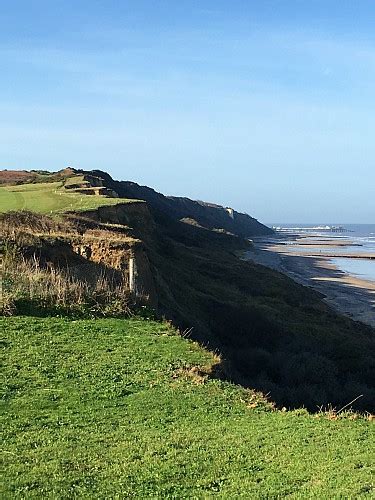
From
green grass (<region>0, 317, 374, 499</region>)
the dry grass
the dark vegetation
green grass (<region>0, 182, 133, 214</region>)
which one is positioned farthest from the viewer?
green grass (<region>0, 182, 133, 214</region>)

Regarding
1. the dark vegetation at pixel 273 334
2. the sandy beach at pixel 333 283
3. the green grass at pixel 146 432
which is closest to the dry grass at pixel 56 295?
the green grass at pixel 146 432

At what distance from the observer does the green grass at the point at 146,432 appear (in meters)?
6.29

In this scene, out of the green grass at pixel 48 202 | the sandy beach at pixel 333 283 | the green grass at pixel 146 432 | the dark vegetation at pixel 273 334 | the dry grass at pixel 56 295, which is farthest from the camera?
the sandy beach at pixel 333 283

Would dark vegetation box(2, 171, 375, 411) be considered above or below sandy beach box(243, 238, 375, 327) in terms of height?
above

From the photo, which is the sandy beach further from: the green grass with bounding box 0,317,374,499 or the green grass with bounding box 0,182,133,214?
the green grass with bounding box 0,317,374,499

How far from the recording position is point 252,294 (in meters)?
35.4

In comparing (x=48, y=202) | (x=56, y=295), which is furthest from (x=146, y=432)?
(x=48, y=202)

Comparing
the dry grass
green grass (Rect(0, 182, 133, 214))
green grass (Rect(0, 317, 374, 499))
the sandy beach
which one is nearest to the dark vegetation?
green grass (Rect(0, 182, 133, 214))

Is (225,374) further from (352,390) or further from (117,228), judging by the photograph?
(117,228)

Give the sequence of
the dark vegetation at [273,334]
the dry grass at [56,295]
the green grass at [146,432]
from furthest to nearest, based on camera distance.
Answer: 1. the dark vegetation at [273,334]
2. the dry grass at [56,295]
3. the green grass at [146,432]

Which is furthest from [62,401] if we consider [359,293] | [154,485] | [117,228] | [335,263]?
[335,263]

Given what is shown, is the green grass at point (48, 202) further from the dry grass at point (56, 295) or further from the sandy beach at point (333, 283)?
the sandy beach at point (333, 283)

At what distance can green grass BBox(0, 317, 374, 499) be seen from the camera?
6.29 meters

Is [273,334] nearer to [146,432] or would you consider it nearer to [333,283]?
[146,432]
